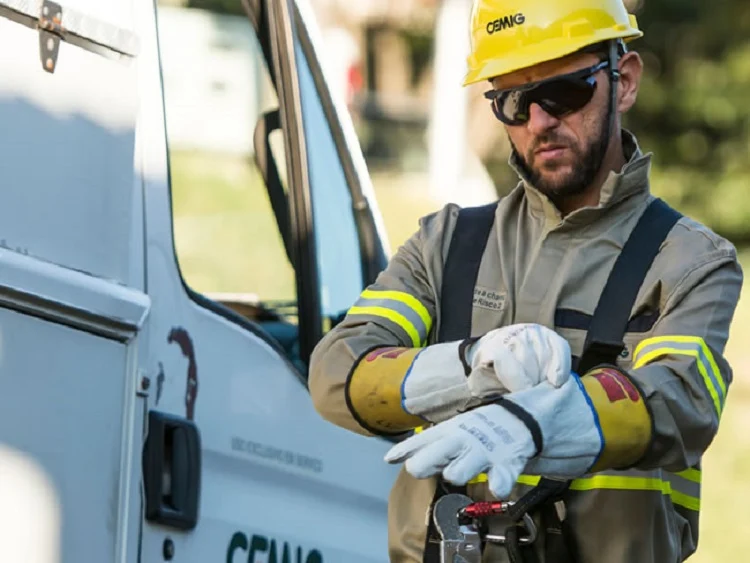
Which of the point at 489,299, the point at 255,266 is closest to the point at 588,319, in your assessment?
the point at 489,299

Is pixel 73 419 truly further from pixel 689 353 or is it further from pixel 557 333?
pixel 689 353

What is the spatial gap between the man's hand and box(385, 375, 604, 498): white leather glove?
2 centimetres

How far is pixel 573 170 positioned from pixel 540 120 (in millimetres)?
119

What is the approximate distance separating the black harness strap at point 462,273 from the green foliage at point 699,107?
14284 millimetres

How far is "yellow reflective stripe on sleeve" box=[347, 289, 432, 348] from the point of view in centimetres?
300

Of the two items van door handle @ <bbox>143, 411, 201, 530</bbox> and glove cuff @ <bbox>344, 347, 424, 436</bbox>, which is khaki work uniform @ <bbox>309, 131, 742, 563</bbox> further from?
van door handle @ <bbox>143, 411, 201, 530</bbox>

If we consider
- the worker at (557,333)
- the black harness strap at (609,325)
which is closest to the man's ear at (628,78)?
the worker at (557,333)

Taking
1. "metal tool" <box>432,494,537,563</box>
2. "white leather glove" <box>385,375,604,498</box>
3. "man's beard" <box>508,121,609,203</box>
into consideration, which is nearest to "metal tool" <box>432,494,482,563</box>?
"metal tool" <box>432,494,537,563</box>

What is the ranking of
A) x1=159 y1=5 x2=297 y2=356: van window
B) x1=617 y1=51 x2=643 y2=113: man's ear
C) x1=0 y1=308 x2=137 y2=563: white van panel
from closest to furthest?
x1=0 y1=308 x2=137 y2=563: white van panel
x1=617 y1=51 x2=643 y2=113: man's ear
x1=159 y1=5 x2=297 y2=356: van window

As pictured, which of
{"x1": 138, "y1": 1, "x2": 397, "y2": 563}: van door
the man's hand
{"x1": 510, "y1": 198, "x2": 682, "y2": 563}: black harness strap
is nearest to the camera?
the man's hand

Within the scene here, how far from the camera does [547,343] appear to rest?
253 cm

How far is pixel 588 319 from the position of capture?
114 inches

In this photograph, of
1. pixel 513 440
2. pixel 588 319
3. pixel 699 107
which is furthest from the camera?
pixel 699 107

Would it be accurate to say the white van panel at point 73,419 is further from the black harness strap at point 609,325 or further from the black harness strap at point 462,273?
the black harness strap at point 609,325
